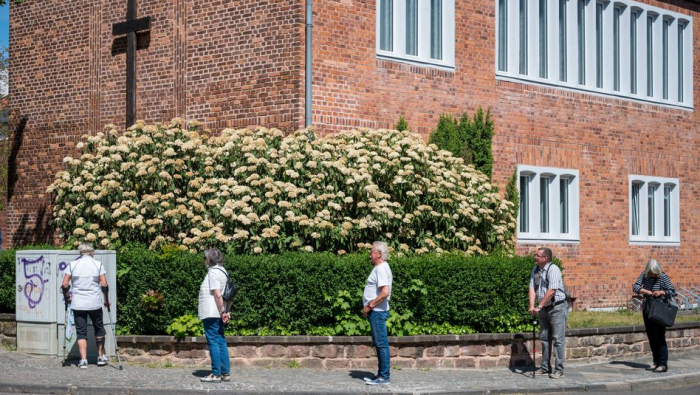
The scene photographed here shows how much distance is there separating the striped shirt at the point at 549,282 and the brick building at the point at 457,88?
5438mm

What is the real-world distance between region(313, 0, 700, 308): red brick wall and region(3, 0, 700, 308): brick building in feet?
0.12

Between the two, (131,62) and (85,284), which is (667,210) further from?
(85,284)

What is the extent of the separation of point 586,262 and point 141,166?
11047 millimetres

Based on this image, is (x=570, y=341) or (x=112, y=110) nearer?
(x=570, y=341)

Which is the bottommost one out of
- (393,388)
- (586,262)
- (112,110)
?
(393,388)

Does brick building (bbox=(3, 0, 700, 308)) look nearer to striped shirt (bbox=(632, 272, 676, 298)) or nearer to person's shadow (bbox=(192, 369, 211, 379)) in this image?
person's shadow (bbox=(192, 369, 211, 379))

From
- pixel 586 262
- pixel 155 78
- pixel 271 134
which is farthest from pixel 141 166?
pixel 586 262

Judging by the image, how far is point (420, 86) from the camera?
21.1 meters

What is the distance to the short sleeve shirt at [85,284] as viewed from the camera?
15.3 m

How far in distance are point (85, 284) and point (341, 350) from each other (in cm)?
370

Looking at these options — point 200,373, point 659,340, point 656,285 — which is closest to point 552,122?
point 656,285

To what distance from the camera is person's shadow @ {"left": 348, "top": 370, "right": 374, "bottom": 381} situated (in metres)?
15.0

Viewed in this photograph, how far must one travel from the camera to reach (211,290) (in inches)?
550

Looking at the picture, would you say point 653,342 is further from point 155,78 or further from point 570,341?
point 155,78
